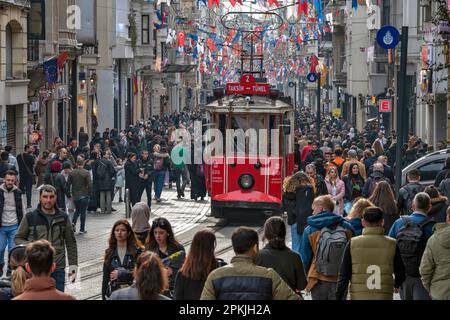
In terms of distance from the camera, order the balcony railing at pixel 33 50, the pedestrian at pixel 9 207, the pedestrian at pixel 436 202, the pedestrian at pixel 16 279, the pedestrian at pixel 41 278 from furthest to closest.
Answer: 1. the balcony railing at pixel 33 50
2. the pedestrian at pixel 9 207
3. the pedestrian at pixel 436 202
4. the pedestrian at pixel 16 279
5. the pedestrian at pixel 41 278

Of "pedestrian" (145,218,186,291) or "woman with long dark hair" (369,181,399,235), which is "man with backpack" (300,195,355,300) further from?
"woman with long dark hair" (369,181,399,235)

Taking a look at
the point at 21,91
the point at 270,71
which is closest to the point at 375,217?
the point at 21,91

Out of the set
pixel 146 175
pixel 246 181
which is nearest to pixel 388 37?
pixel 246 181

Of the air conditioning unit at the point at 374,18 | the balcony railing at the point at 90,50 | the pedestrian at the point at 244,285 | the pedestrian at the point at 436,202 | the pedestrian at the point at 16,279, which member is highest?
the air conditioning unit at the point at 374,18

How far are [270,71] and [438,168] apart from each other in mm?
116103

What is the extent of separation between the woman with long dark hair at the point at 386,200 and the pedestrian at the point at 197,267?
5498 mm

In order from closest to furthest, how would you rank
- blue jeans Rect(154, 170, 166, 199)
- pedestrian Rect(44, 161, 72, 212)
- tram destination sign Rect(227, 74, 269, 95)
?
pedestrian Rect(44, 161, 72, 212) → tram destination sign Rect(227, 74, 269, 95) → blue jeans Rect(154, 170, 166, 199)

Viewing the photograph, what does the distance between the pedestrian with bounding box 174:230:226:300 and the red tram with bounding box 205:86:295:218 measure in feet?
57.1

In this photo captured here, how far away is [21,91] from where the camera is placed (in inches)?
1633

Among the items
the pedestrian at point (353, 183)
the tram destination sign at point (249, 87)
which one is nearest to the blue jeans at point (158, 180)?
the tram destination sign at point (249, 87)

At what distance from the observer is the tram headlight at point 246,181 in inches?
1114

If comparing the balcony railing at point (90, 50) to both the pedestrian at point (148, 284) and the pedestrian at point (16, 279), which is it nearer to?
the pedestrian at point (16, 279)

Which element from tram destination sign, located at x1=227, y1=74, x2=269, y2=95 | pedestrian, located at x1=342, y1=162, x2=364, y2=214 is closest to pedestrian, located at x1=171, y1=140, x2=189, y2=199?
tram destination sign, located at x1=227, y1=74, x2=269, y2=95

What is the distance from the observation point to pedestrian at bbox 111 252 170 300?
9234 mm
